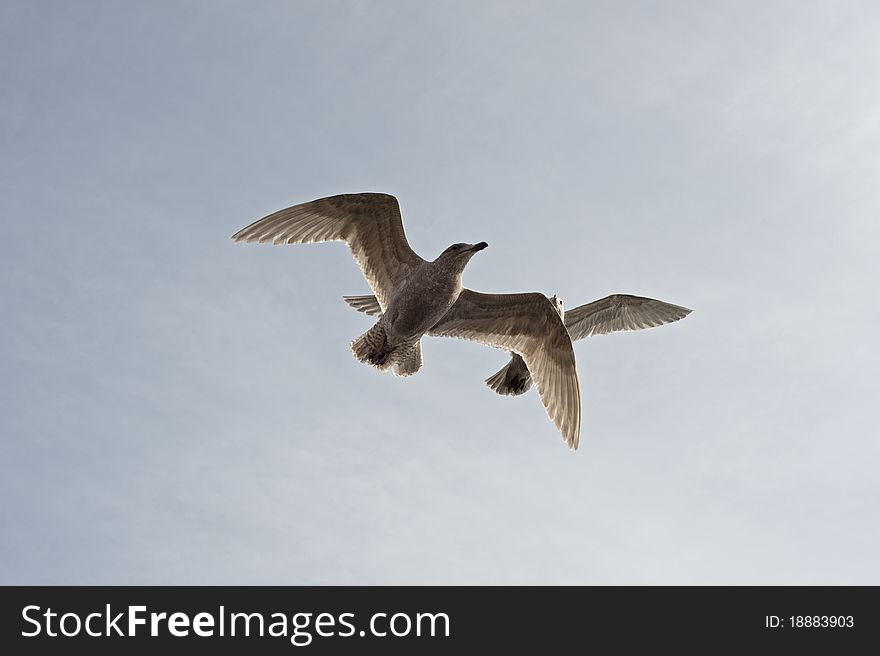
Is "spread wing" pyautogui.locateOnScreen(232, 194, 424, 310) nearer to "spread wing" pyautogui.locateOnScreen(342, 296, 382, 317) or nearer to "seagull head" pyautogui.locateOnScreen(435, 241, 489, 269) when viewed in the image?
"seagull head" pyautogui.locateOnScreen(435, 241, 489, 269)

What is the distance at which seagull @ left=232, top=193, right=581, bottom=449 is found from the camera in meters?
15.6

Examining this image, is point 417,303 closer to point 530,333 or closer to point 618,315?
point 530,333

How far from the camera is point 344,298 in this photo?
19188mm

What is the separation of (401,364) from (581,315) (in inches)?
268

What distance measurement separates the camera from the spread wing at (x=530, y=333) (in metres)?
16.3

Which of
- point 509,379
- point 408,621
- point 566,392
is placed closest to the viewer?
point 408,621

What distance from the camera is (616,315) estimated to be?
22.2m

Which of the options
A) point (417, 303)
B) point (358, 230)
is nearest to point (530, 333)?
point (417, 303)

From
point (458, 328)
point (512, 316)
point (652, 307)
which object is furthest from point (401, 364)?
point (652, 307)

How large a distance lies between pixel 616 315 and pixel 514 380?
15.1 ft

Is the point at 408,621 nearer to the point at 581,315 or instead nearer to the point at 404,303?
the point at 404,303

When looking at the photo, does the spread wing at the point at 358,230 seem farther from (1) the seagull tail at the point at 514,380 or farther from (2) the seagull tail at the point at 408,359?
(1) the seagull tail at the point at 514,380

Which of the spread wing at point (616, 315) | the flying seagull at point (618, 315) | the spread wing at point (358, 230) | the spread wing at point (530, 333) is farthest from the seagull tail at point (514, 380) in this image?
the spread wing at point (358, 230)

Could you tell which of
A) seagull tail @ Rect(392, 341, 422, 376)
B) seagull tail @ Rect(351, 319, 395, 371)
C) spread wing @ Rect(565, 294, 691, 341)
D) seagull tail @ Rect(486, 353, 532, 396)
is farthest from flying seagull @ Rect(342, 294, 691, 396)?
seagull tail @ Rect(351, 319, 395, 371)
